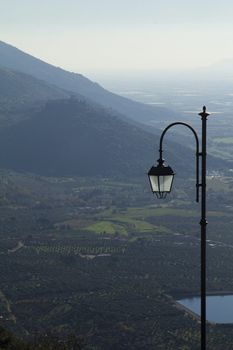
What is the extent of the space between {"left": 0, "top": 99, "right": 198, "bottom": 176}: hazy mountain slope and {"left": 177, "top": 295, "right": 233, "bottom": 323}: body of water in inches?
3379

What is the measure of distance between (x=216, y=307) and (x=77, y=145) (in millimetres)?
106711

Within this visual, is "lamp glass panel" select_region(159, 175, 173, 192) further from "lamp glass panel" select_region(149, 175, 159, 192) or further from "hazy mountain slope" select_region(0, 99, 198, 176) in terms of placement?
"hazy mountain slope" select_region(0, 99, 198, 176)

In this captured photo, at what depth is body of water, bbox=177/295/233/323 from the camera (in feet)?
211

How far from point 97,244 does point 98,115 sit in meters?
94.7

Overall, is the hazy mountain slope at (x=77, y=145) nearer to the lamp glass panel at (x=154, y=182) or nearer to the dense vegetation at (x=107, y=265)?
the dense vegetation at (x=107, y=265)

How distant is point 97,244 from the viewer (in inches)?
3511

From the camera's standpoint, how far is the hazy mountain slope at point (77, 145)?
15912 cm

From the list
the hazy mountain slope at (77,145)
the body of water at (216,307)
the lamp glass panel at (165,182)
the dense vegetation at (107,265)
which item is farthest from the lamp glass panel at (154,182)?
the hazy mountain slope at (77,145)

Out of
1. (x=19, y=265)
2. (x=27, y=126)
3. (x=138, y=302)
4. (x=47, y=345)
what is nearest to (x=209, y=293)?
(x=138, y=302)

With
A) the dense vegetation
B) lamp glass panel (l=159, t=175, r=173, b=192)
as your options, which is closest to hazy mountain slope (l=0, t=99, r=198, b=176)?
the dense vegetation

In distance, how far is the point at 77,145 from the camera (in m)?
170

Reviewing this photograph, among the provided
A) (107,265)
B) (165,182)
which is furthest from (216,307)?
(165,182)

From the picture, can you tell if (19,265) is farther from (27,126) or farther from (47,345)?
(27,126)

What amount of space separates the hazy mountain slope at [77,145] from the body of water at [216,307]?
282ft
